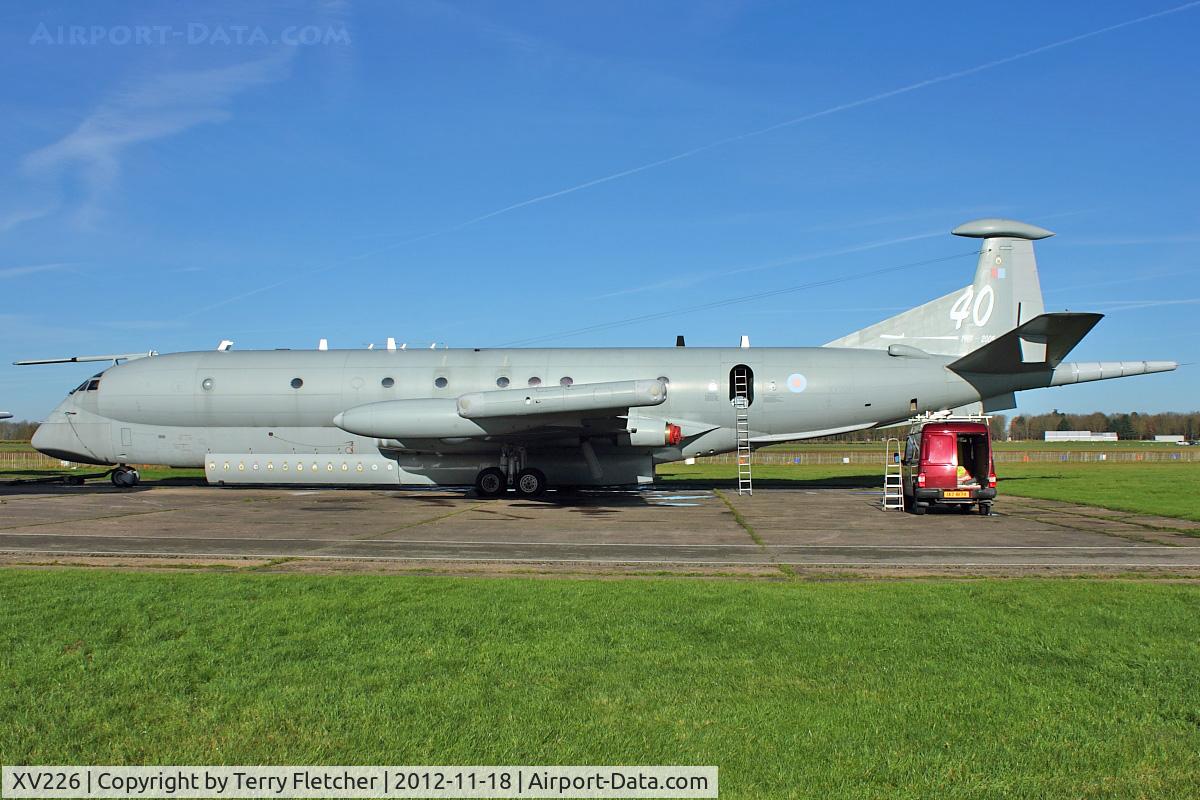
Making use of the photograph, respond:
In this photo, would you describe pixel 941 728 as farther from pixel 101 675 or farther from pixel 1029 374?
pixel 1029 374

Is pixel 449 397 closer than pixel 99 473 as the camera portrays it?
Yes

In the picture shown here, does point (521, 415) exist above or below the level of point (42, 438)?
above

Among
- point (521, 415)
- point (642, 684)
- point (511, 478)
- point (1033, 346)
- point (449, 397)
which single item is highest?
point (1033, 346)

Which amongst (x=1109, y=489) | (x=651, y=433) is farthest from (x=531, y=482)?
(x=1109, y=489)

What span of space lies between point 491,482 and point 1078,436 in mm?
166344

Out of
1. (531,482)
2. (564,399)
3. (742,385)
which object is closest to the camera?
(564,399)

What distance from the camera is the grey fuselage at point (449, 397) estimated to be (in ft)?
77.5

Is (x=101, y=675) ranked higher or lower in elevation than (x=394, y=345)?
lower

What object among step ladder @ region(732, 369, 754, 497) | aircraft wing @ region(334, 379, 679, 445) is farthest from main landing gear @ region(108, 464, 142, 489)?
step ladder @ region(732, 369, 754, 497)

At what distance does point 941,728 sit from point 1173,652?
2967 millimetres

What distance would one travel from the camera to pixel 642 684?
5.74 meters

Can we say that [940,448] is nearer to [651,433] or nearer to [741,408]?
[741,408]

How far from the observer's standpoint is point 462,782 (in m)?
4.30

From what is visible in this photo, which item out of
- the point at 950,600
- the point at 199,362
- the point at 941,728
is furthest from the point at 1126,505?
the point at 199,362
